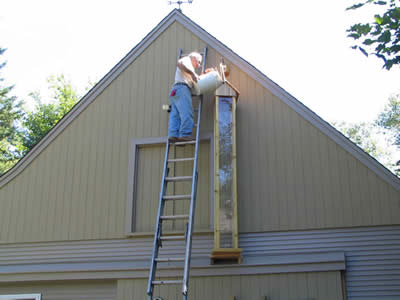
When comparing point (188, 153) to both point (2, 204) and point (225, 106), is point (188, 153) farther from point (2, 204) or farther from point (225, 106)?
point (2, 204)

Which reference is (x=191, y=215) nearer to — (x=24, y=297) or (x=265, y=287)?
(x=265, y=287)

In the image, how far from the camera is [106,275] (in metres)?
8.42

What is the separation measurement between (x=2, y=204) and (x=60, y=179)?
4.19 ft

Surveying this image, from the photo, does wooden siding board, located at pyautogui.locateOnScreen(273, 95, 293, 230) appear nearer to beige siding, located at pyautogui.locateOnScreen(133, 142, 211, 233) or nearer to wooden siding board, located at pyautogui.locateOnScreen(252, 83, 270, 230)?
wooden siding board, located at pyautogui.locateOnScreen(252, 83, 270, 230)

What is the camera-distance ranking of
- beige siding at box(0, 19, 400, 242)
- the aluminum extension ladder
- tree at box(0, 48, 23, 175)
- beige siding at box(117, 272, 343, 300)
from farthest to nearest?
tree at box(0, 48, 23, 175) → beige siding at box(0, 19, 400, 242) → beige siding at box(117, 272, 343, 300) → the aluminum extension ladder

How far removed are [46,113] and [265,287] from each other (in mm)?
26366

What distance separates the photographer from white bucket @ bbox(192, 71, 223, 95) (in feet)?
27.6

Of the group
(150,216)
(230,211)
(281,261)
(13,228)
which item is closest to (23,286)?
(13,228)

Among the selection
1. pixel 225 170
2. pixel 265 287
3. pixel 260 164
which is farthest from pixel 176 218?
pixel 260 164

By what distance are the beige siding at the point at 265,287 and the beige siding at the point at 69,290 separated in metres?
0.89

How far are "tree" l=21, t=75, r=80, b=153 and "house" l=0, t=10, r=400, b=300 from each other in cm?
2098

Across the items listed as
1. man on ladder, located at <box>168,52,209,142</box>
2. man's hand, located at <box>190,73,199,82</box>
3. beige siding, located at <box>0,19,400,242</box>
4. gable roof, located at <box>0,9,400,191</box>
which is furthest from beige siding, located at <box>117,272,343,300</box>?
man's hand, located at <box>190,73,199,82</box>

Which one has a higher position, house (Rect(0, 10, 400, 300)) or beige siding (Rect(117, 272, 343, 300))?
house (Rect(0, 10, 400, 300))

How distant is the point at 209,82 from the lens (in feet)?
27.6
